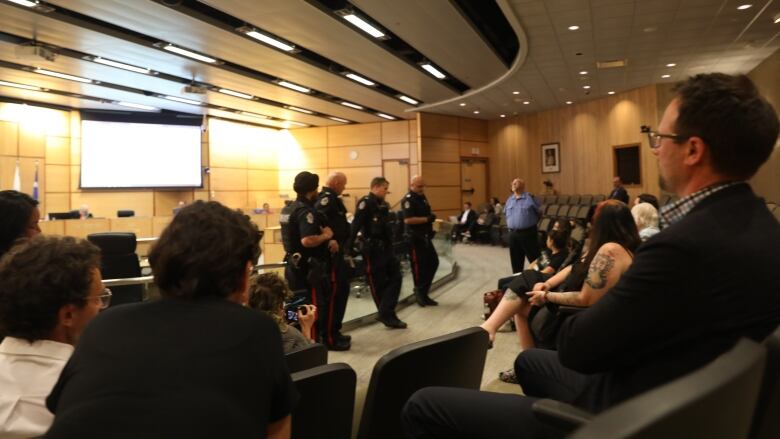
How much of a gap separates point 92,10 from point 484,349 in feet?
22.4

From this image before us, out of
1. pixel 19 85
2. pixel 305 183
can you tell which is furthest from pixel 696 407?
pixel 19 85

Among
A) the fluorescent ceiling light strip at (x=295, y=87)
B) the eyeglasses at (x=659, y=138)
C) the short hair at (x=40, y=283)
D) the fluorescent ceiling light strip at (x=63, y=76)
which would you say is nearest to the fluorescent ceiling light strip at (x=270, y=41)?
the fluorescent ceiling light strip at (x=295, y=87)

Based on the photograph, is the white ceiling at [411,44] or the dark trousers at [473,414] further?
the white ceiling at [411,44]

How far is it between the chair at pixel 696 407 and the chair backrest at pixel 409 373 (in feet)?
2.71

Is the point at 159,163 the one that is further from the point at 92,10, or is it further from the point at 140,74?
the point at 92,10

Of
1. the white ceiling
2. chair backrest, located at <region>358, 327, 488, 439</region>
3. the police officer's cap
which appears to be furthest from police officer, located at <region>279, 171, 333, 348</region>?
the white ceiling

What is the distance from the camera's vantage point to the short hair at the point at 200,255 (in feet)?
3.55

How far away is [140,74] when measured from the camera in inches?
356

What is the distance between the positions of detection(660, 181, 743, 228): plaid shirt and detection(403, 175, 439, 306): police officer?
14.1 ft

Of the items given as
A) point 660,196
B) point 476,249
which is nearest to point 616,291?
point 476,249

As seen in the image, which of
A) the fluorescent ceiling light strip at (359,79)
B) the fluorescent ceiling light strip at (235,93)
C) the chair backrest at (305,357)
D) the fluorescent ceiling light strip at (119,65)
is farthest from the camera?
the fluorescent ceiling light strip at (235,93)

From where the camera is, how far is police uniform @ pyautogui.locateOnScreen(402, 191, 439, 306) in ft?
18.3

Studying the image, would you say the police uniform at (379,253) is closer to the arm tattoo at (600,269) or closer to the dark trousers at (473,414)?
the arm tattoo at (600,269)

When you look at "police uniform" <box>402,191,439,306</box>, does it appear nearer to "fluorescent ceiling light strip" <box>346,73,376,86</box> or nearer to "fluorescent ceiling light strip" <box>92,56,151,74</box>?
"fluorescent ceiling light strip" <box>346,73,376,86</box>
